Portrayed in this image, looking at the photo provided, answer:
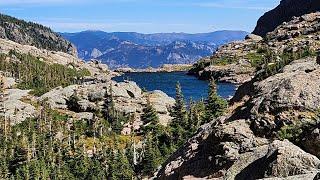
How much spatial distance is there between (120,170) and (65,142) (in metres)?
47.8

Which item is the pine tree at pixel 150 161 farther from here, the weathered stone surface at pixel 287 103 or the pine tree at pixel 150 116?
the weathered stone surface at pixel 287 103

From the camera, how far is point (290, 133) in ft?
128

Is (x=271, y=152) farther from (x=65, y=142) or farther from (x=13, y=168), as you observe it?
(x=65, y=142)

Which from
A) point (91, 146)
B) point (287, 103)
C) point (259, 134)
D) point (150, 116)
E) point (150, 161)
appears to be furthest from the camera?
point (150, 116)

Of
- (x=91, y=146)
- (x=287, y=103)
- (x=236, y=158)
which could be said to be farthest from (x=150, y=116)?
(x=236, y=158)

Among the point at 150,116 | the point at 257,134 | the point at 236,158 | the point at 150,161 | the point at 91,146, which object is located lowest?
the point at 91,146

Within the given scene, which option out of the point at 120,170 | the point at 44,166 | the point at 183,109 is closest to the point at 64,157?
the point at 44,166

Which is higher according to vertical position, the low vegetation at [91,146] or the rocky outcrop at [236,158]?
the rocky outcrop at [236,158]

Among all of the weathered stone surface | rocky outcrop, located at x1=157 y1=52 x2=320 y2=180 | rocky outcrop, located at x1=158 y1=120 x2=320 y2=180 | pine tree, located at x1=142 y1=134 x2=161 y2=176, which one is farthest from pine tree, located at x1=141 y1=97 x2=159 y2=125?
the weathered stone surface

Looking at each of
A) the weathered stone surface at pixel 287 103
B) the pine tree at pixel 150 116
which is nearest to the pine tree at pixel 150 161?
the pine tree at pixel 150 116

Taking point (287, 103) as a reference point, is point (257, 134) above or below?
below

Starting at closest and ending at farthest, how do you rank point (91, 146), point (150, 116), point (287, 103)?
point (287, 103) → point (91, 146) → point (150, 116)

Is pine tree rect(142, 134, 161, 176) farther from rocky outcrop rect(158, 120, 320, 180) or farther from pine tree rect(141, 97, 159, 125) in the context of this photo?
rocky outcrop rect(158, 120, 320, 180)

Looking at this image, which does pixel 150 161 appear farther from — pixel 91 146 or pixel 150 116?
pixel 150 116
